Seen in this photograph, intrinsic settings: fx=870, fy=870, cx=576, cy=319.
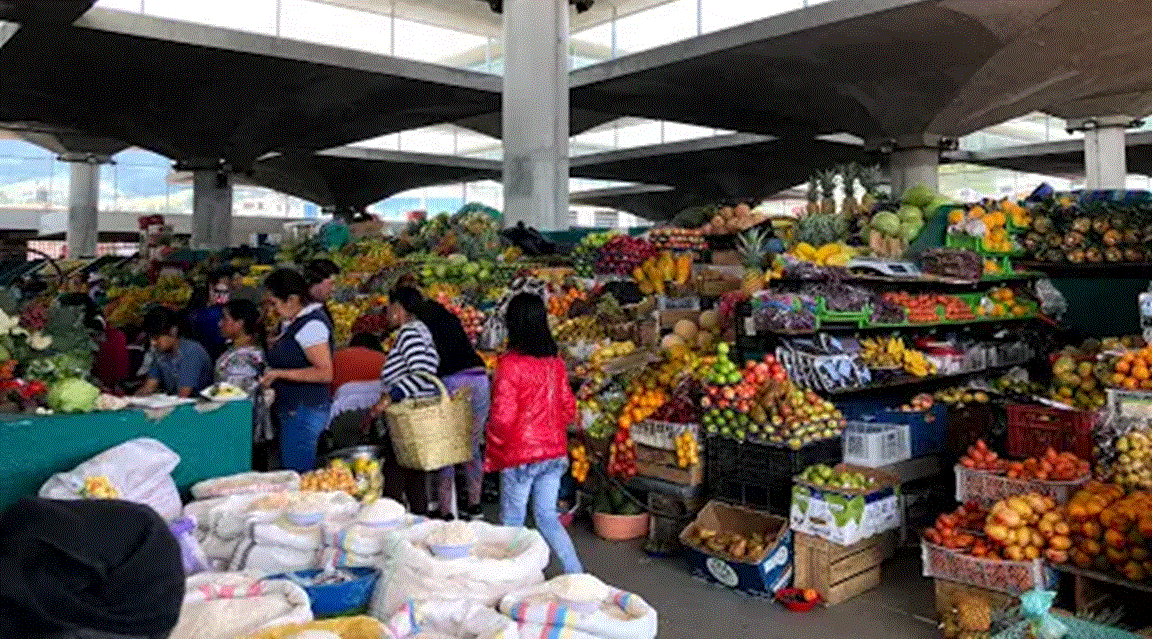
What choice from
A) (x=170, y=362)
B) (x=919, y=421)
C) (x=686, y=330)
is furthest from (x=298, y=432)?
(x=919, y=421)

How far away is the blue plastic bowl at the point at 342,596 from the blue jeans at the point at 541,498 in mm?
1851

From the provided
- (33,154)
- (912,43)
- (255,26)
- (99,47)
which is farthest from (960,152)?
(33,154)

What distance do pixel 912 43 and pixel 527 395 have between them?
1135 cm

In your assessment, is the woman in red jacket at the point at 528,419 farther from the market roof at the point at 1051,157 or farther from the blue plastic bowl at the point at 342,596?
the market roof at the point at 1051,157

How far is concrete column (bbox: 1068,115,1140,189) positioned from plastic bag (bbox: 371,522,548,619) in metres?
19.8

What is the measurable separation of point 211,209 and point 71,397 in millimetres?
20121

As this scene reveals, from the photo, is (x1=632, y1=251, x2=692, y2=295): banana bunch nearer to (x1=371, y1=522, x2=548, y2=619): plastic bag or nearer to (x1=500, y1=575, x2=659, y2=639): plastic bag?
(x1=371, y1=522, x2=548, y2=619): plastic bag

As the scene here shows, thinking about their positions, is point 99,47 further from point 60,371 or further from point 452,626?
point 452,626

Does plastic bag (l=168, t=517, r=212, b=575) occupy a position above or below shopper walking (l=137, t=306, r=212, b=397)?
below

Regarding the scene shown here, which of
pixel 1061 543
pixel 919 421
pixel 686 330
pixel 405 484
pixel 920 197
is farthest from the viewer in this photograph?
pixel 920 197

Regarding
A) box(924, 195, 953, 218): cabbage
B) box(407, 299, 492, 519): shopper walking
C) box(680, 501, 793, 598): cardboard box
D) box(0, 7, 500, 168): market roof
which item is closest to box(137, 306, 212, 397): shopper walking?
box(407, 299, 492, 519): shopper walking

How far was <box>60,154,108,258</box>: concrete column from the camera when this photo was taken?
24511 mm

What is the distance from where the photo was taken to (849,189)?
7.83 m

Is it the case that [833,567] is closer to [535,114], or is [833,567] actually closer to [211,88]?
[535,114]
